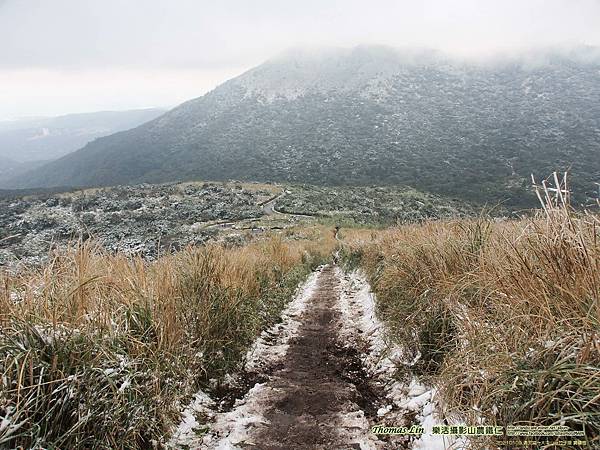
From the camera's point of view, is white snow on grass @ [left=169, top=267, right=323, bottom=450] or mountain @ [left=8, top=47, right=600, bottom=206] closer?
white snow on grass @ [left=169, top=267, right=323, bottom=450]

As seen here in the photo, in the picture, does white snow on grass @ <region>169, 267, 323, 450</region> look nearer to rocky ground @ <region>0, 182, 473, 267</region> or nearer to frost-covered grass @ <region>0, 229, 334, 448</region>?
frost-covered grass @ <region>0, 229, 334, 448</region>

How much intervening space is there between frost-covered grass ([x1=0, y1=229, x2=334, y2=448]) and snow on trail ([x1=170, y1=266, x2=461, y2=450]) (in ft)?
1.04

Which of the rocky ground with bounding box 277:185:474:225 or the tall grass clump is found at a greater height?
the tall grass clump

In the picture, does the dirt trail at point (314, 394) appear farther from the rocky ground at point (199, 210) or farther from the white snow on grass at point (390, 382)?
the rocky ground at point (199, 210)

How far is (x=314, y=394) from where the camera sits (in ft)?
12.8

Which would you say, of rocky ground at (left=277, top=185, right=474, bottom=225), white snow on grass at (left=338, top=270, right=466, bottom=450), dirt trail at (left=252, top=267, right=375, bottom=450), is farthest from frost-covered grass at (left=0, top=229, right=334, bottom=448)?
rocky ground at (left=277, top=185, right=474, bottom=225)

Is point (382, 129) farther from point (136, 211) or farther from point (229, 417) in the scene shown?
point (229, 417)

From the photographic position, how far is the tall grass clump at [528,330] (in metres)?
1.94

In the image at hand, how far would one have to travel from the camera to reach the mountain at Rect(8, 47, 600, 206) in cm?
8038

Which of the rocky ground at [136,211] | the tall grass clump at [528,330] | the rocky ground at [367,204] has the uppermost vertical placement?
the tall grass clump at [528,330]

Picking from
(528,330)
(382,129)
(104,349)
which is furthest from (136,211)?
(382,129)

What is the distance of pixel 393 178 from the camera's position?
259 ft

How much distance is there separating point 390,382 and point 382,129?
11310 cm

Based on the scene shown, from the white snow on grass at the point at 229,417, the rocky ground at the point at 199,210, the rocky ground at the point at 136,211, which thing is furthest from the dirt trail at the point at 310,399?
the rocky ground at the point at 136,211
